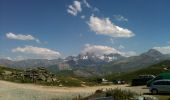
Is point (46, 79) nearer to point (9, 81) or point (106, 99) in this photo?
point (9, 81)

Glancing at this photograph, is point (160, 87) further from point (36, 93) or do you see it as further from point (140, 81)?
point (140, 81)

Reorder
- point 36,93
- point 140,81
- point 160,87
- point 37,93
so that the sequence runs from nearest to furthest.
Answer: point 36,93
point 37,93
point 160,87
point 140,81

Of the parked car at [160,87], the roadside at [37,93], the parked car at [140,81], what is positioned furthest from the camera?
the parked car at [140,81]

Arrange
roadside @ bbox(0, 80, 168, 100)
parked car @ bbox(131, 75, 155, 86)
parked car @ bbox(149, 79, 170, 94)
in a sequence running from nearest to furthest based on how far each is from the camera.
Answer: roadside @ bbox(0, 80, 168, 100) → parked car @ bbox(149, 79, 170, 94) → parked car @ bbox(131, 75, 155, 86)

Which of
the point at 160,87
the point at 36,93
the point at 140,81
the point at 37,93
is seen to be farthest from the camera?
the point at 140,81

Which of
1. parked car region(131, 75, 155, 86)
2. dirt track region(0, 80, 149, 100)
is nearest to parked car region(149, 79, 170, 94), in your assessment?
dirt track region(0, 80, 149, 100)

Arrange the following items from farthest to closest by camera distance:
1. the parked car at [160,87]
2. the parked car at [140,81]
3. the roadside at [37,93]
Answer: the parked car at [140,81] < the parked car at [160,87] < the roadside at [37,93]

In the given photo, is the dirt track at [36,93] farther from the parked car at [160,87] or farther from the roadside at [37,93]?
the parked car at [160,87]

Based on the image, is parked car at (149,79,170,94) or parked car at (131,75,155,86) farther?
parked car at (131,75,155,86)

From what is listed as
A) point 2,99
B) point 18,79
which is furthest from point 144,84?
point 2,99

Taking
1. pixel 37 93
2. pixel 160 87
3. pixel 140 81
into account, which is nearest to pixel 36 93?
pixel 37 93

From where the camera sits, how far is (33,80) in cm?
8256

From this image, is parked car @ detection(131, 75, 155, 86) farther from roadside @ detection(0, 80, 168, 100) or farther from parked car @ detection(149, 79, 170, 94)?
parked car @ detection(149, 79, 170, 94)

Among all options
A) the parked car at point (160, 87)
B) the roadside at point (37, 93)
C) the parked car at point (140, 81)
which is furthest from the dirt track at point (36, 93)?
the parked car at point (140, 81)
